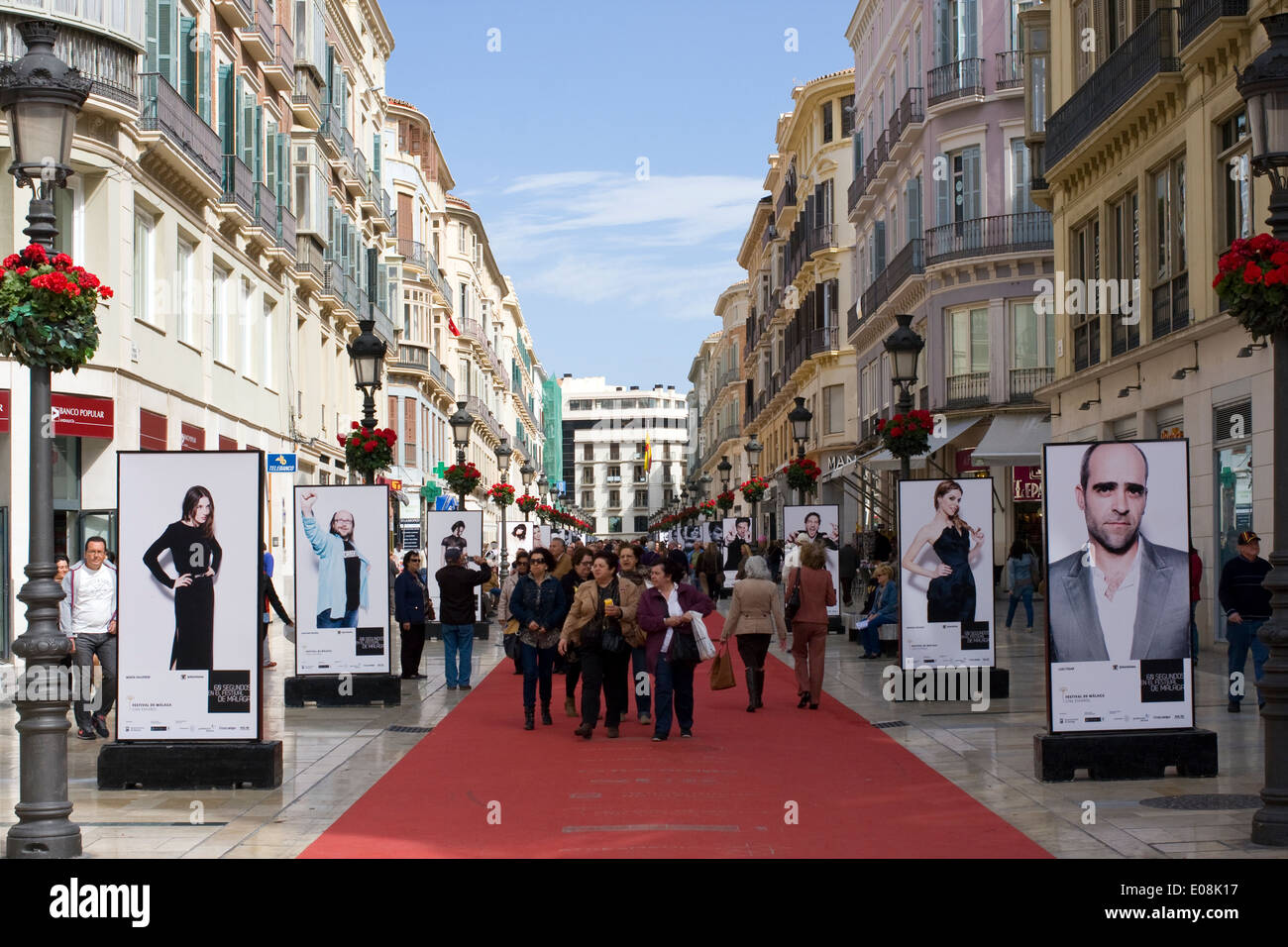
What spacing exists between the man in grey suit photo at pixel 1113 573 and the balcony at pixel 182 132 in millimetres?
16935

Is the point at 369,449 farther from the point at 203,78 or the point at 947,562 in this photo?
the point at 947,562

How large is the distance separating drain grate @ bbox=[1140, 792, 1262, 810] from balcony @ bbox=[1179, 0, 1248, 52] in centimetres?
1214

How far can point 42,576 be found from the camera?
8.58m

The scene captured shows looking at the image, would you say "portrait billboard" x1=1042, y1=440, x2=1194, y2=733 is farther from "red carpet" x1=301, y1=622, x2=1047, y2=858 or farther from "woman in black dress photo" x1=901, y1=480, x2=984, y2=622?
"woman in black dress photo" x1=901, y1=480, x2=984, y2=622

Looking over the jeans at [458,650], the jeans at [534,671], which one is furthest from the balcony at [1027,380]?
the jeans at [534,671]

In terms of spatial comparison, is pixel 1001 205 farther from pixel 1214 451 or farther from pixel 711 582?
pixel 1214 451

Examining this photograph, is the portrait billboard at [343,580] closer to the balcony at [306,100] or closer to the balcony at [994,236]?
the balcony at [306,100]

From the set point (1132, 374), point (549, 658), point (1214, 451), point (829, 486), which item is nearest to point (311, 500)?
point (549, 658)

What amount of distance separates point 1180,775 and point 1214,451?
10566mm

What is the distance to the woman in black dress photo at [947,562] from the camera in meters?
16.3

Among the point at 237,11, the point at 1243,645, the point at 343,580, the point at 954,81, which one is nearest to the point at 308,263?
the point at 237,11

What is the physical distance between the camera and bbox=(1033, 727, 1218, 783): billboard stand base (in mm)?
10984

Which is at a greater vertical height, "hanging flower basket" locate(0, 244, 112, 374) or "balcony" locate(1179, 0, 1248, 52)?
"balcony" locate(1179, 0, 1248, 52)

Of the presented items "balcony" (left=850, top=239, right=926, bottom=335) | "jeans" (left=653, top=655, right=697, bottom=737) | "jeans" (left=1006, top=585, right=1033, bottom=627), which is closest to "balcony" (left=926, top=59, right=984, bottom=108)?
"balcony" (left=850, top=239, right=926, bottom=335)
